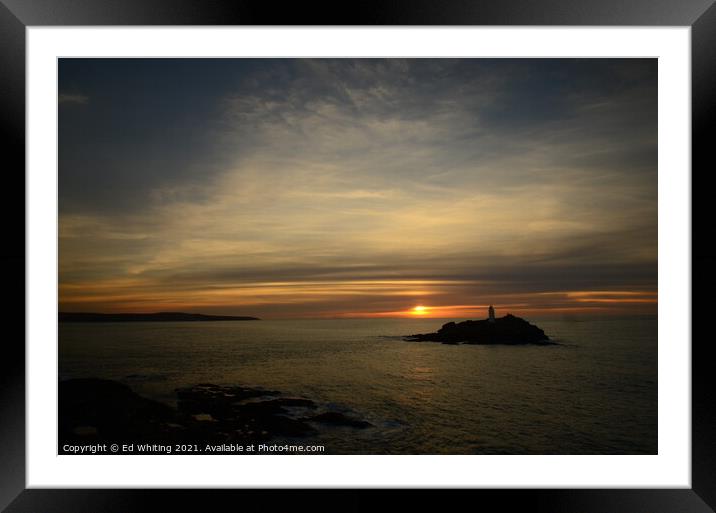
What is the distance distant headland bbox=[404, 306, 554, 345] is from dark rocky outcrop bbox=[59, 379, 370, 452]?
445cm

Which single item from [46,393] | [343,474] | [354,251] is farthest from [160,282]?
[343,474]

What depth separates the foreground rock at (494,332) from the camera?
390 inches

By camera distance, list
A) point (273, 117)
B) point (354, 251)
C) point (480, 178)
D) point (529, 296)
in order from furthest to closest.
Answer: point (529, 296), point (354, 251), point (480, 178), point (273, 117)

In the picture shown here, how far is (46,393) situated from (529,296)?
21.1 feet

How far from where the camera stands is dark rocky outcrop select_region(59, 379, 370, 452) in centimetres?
411

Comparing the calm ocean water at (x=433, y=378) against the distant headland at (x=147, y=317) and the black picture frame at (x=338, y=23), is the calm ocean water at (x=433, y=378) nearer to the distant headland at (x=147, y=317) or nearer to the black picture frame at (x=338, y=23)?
the distant headland at (x=147, y=317)

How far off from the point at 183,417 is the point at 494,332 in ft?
23.8

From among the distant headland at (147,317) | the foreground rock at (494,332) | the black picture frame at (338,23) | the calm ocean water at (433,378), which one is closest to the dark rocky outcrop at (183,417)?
the calm ocean water at (433,378)

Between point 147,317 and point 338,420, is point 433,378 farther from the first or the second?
point 147,317

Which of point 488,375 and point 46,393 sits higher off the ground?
point 46,393

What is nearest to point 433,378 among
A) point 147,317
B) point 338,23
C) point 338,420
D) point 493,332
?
point 493,332

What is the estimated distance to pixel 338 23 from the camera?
1.97 m

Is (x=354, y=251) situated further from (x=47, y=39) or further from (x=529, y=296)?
(x=47, y=39)

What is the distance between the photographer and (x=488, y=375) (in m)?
10.9
